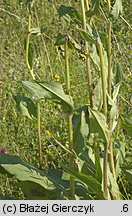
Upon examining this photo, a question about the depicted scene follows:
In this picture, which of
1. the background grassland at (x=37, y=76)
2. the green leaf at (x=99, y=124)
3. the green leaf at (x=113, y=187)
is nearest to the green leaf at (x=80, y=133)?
the green leaf at (x=99, y=124)

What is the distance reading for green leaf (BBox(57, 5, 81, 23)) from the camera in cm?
145

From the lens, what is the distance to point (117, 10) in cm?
142

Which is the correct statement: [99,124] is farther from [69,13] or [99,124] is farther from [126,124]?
[69,13]

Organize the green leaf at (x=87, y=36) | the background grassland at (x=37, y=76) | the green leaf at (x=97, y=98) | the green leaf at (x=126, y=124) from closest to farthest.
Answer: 1. the green leaf at (x=87, y=36)
2. the green leaf at (x=97, y=98)
3. the green leaf at (x=126, y=124)
4. the background grassland at (x=37, y=76)

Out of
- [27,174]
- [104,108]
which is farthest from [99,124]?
[27,174]

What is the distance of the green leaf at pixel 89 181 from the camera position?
54.1 inches

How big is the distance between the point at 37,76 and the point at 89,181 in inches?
32.0

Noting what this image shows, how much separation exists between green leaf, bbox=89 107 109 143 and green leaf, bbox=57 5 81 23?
0.28 meters

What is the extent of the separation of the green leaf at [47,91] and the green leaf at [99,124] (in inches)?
3.2

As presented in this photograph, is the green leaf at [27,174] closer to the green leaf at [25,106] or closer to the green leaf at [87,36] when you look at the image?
the green leaf at [25,106]

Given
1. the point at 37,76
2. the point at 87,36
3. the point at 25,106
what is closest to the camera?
the point at 87,36

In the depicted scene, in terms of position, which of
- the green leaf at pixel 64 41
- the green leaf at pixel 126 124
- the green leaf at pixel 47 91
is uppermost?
the green leaf at pixel 64 41

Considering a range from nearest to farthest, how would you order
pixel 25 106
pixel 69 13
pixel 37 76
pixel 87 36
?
pixel 87 36 → pixel 69 13 → pixel 25 106 → pixel 37 76

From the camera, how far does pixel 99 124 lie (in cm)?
134
